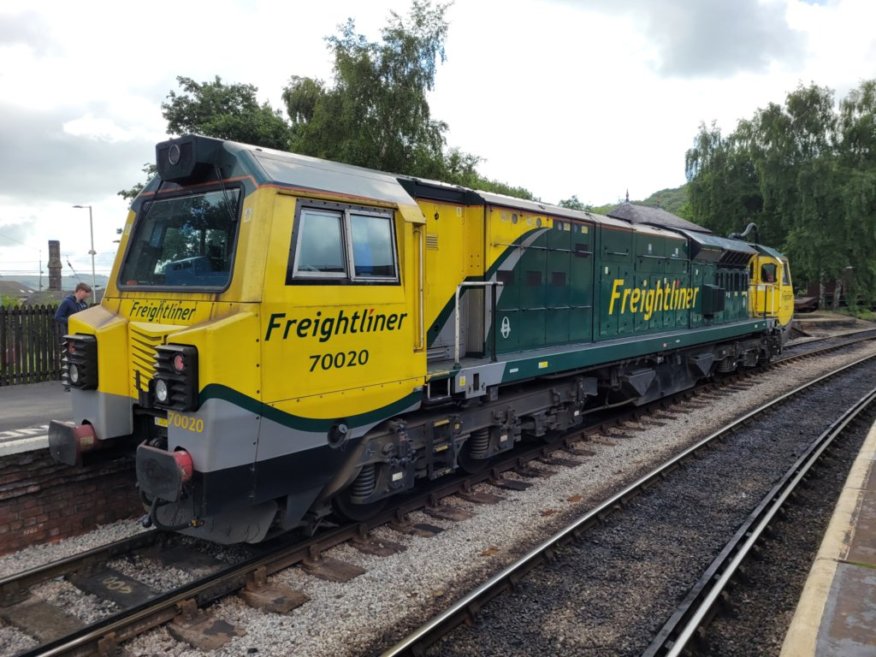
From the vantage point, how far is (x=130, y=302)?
5.27m

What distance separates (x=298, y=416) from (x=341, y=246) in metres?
1.37

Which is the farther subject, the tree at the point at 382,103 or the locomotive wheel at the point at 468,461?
the tree at the point at 382,103

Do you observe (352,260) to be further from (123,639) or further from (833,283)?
(833,283)

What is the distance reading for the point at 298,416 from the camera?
455cm

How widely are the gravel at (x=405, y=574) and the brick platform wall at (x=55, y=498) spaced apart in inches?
6.2

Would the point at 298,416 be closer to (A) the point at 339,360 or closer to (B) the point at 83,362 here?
(A) the point at 339,360

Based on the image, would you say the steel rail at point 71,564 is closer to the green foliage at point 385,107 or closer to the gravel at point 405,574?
the gravel at point 405,574

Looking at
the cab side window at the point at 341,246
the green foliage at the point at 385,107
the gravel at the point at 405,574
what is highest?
the green foliage at the point at 385,107

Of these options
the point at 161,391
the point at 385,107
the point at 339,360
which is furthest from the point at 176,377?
the point at 385,107

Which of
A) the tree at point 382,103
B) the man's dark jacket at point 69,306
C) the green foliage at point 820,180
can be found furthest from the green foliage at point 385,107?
the green foliage at point 820,180

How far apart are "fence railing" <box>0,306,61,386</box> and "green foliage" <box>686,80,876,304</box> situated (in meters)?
42.1

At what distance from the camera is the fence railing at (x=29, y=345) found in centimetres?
998

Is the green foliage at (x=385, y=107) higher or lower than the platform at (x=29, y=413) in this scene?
higher

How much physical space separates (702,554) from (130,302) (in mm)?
5525
